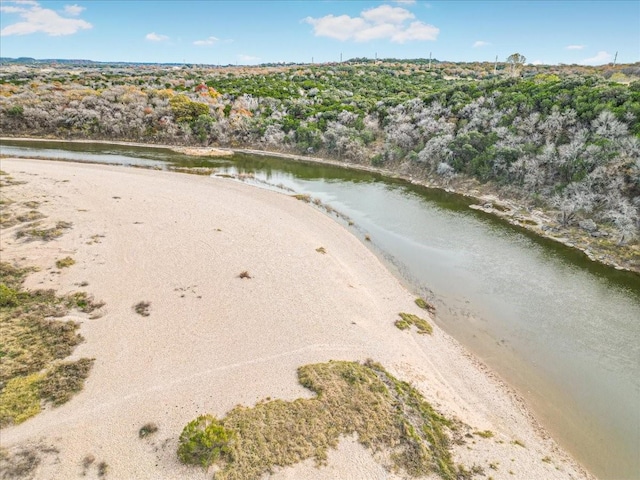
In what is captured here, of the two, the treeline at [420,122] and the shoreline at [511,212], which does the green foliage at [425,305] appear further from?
the treeline at [420,122]

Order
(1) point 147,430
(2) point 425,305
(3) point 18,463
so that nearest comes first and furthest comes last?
1. (3) point 18,463
2. (1) point 147,430
3. (2) point 425,305

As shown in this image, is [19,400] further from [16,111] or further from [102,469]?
[16,111]

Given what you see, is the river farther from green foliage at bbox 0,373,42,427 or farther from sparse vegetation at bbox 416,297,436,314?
green foliage at bbox 0,373,42,427

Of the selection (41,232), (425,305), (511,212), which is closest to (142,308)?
(41,232)

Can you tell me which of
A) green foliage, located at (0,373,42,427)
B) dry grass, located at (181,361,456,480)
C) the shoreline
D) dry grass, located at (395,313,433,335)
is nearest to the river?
the shoreline

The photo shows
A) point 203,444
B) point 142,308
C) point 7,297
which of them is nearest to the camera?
point 203,444

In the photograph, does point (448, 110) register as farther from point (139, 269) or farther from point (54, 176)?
point (54, 176)

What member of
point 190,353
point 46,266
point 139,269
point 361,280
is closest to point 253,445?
point 190,353
